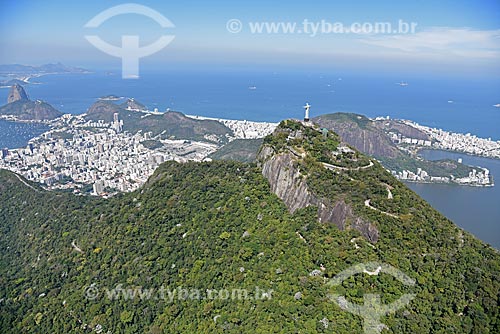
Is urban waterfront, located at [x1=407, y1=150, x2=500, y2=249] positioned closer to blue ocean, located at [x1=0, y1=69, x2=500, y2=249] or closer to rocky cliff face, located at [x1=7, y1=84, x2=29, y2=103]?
blue ocean, located at [x1=0, y1=69, x2=500, y2=249]

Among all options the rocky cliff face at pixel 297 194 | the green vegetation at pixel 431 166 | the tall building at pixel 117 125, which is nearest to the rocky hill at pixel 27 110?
the tall building at pixel 117 125

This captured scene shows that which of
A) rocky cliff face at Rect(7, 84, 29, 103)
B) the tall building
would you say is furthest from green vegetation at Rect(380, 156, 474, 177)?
rocky cliff face at Rect(7, 84, 29, 103)

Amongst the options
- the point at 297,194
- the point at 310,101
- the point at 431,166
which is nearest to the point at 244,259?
the point at 297,194

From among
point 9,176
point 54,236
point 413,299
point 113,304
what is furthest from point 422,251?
point 9,176

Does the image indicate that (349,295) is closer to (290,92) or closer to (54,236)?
(54,236)

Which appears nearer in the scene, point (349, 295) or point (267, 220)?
point (349, 295)

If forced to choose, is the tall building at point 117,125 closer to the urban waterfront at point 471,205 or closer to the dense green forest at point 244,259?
the dense green forest at point 244,259

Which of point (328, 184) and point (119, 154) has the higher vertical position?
point (328, 184)
